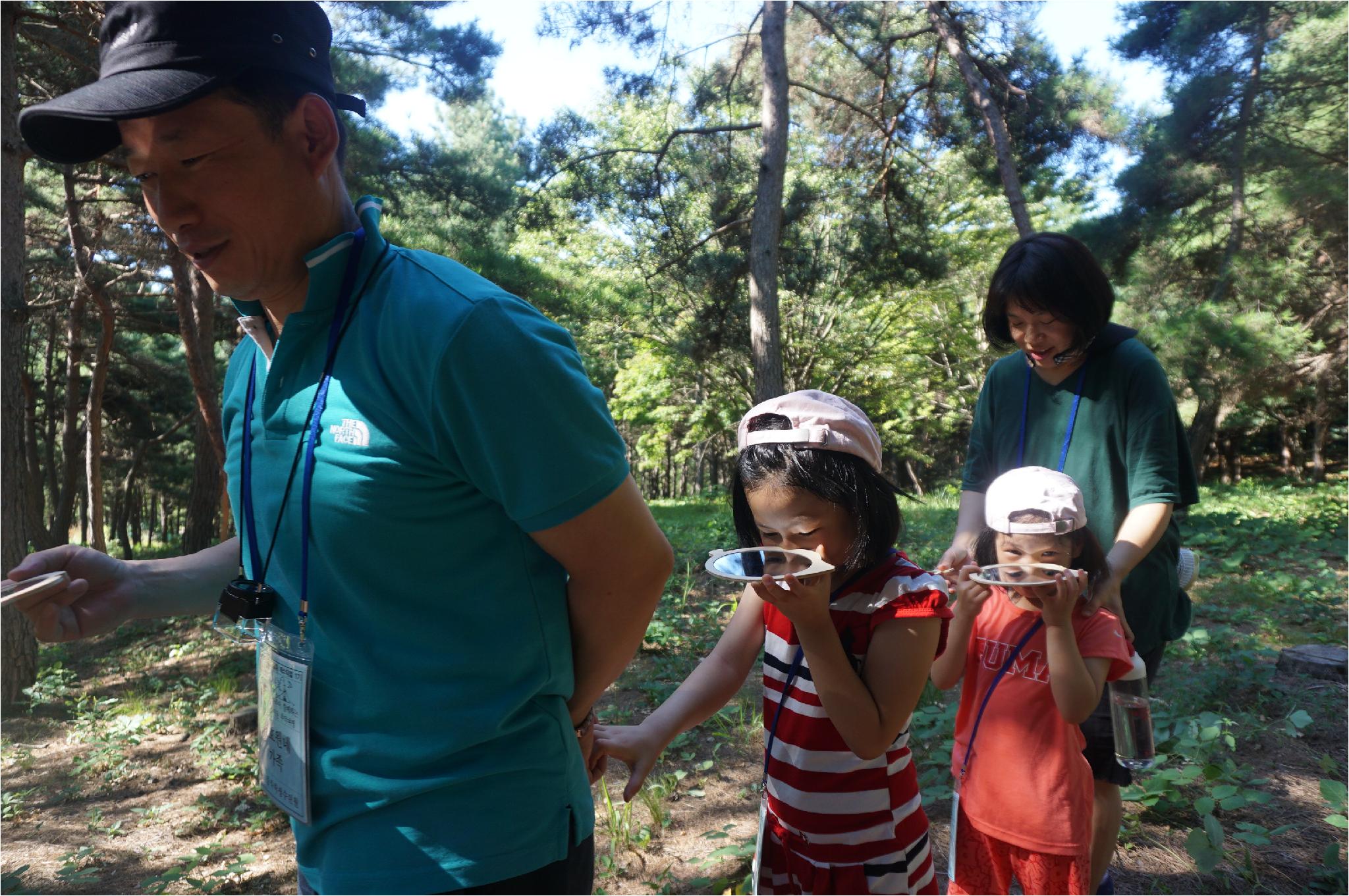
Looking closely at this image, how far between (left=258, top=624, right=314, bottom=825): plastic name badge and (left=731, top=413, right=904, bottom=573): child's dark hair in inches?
31.4

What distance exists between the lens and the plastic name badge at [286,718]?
116 centimetres

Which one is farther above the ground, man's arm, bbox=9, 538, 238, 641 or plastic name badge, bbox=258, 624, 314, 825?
man's arm, bbox=9, 538, 238, 641

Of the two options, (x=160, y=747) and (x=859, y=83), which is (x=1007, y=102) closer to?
(x=859, y=83)

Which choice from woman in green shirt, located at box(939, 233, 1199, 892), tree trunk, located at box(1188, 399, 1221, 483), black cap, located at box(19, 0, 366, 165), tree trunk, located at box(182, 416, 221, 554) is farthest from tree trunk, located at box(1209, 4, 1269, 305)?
tree trunk, located at box(182, 416, 221, 554)

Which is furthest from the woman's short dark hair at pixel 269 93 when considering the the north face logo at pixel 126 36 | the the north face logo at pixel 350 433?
the the north face logo at pixel 350 433

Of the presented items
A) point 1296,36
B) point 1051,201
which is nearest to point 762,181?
point 1296,36

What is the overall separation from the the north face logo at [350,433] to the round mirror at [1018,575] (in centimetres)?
123

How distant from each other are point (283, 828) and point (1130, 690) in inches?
135

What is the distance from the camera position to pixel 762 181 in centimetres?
697

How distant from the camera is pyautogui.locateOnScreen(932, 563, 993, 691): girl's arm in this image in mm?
1928

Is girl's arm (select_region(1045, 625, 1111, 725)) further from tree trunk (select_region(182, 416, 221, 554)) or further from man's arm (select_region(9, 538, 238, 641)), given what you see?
tree trunk (select_region(182, 416, 221, 554))

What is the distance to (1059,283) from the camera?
85.0 inches

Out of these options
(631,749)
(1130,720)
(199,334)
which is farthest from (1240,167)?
(199,334)

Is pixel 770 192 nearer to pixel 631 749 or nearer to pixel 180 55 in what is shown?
pixel 631 749
